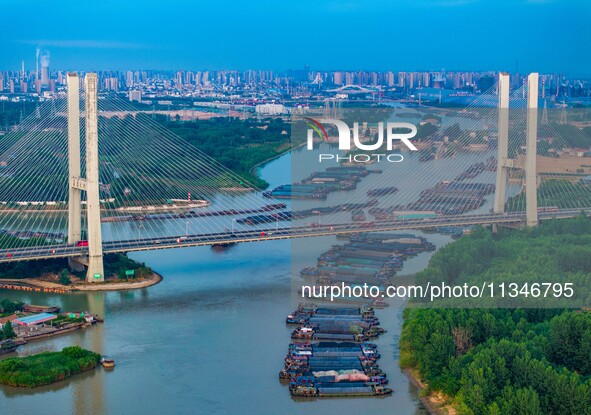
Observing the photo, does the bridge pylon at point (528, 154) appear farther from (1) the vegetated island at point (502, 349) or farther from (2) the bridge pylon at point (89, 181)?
(2) the bridge pylon at point (89, 181)

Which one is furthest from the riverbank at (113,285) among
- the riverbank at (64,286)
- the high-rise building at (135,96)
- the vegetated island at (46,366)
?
the high-rise building at (135,96)

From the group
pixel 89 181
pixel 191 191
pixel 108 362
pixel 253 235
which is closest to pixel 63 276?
pixel 89 181

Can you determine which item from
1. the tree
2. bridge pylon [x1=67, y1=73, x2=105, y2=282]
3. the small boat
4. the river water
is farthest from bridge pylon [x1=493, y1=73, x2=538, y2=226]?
the small boat

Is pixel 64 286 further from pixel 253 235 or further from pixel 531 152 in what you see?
pixel 531 152

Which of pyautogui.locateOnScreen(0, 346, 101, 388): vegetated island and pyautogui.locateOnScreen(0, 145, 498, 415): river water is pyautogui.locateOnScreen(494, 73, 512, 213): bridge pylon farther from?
pyautogui.locateOnScreen(0, 346, 101, 388): vegetated island

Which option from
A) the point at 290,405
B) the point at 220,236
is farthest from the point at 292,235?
the point at 290,405

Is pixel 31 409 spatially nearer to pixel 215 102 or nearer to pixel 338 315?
pixel 338 315

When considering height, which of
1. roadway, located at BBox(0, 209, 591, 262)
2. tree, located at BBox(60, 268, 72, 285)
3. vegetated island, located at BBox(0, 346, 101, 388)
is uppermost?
roadway, located at BBox(0, 209, 591, 262)
